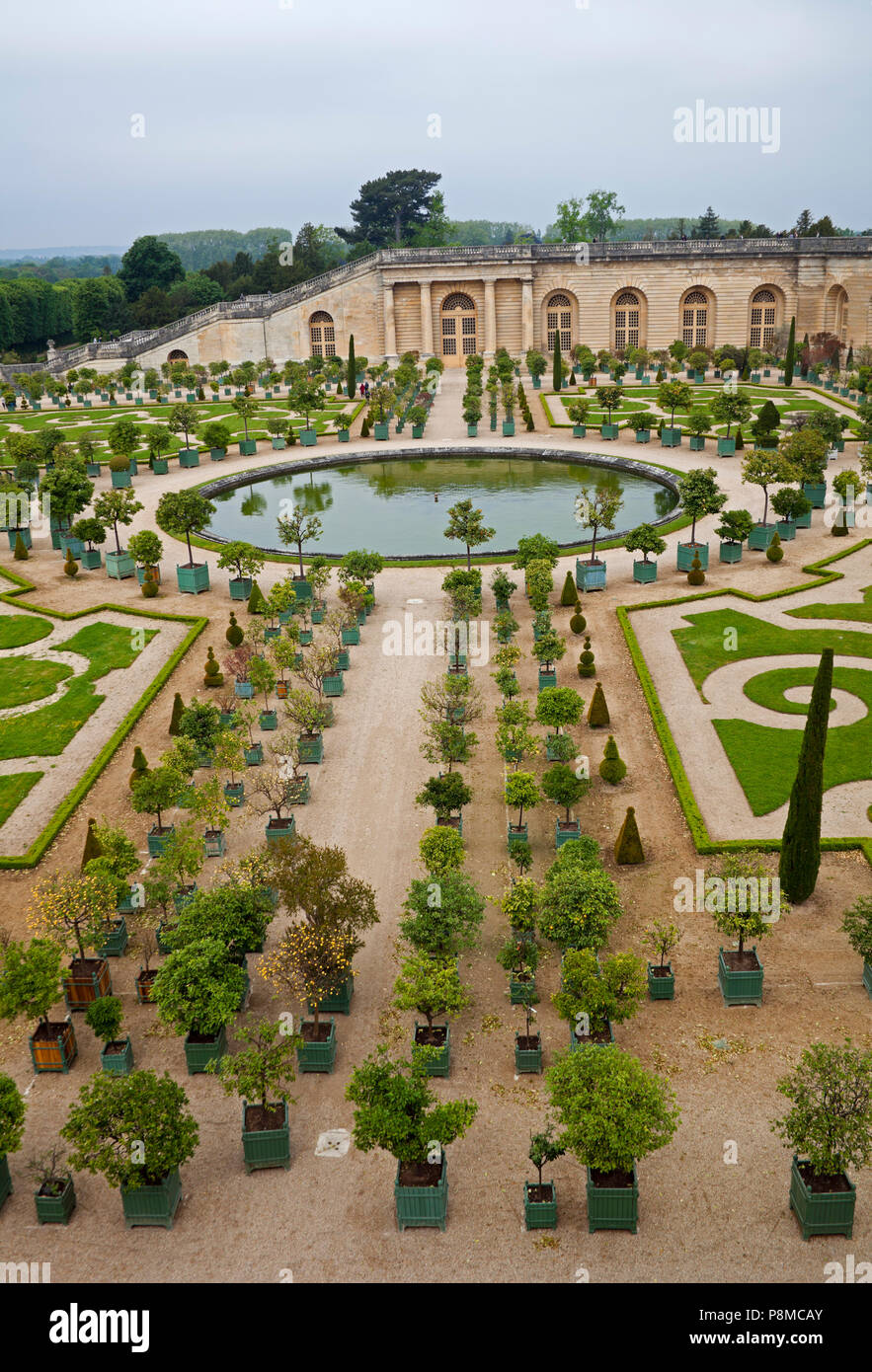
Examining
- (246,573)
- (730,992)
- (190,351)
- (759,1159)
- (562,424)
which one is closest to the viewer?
(759,1159)

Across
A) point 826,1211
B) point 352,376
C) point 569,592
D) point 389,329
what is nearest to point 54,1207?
point 826,1211

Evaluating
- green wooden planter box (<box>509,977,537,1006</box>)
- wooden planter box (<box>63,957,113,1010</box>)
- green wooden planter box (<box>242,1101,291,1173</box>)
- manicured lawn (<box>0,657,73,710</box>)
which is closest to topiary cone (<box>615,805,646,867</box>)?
green wooden planter box (<box>509,977,537,1006</box>)

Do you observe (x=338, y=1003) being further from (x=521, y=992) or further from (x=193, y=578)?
(x=193, y=578)

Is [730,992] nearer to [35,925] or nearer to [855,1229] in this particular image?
[855,1229]

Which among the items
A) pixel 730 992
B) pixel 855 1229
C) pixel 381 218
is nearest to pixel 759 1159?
pixel 855 1229

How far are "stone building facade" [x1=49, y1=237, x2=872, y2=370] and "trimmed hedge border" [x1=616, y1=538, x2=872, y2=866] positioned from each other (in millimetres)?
62928

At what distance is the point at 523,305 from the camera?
339 feet

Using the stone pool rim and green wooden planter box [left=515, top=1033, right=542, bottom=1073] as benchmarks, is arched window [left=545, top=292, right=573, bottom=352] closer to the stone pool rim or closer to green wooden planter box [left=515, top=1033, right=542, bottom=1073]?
the stone pool rim

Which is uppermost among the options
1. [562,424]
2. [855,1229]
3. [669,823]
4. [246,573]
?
[562,424]

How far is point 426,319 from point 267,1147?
94.2m

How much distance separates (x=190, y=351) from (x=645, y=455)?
5523 centimetres

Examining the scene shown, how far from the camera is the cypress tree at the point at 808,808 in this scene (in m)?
23.7

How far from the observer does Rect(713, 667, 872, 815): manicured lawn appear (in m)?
29.6

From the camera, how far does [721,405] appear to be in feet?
220
